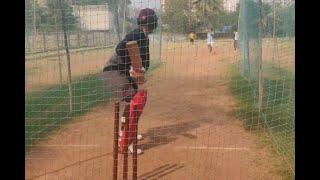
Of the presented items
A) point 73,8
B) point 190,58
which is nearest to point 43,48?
point 73,8

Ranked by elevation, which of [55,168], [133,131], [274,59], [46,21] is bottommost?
[55,168]

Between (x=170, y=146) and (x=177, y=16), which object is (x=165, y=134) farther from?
(x=177, y=16)

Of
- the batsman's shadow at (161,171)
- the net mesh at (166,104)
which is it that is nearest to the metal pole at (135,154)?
the net mesh at (166,104)

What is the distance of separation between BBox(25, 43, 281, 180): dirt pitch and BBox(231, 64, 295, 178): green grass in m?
0.22

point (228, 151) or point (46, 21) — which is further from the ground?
point (46, 21)

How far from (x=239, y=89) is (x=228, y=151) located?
504cm

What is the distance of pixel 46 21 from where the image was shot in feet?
24.6

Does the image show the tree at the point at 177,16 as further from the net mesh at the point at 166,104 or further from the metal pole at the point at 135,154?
the metal pole at the point at 135,154

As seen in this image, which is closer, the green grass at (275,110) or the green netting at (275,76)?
the green grass at (275,110)

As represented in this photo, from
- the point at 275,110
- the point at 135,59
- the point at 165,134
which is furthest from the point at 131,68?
the point at 275,110

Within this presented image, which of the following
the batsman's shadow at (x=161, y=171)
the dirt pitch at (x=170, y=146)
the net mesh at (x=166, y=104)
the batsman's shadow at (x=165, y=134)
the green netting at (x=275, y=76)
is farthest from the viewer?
the batsman's shadow at (x=165, y=134)

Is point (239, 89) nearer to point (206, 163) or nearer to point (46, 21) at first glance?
point (46, 21)

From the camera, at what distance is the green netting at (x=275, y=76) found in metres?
5.32

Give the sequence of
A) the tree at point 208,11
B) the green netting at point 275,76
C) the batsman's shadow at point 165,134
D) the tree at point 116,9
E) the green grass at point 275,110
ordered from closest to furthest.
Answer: the green grass at point 275,110
the green netting at point 275,76
the batsman's shadow at point 165,134
the tree at point 208,11
the tree at point 116,9
